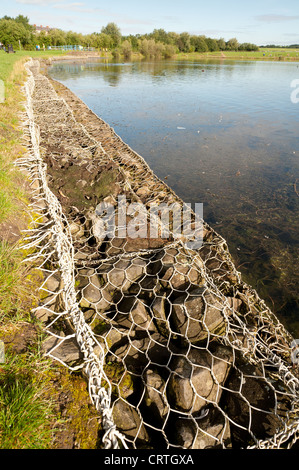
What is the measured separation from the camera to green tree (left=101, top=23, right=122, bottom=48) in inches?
3354

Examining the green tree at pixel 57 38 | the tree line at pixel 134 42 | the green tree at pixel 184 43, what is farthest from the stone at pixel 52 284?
the green tree at pixel 184 43

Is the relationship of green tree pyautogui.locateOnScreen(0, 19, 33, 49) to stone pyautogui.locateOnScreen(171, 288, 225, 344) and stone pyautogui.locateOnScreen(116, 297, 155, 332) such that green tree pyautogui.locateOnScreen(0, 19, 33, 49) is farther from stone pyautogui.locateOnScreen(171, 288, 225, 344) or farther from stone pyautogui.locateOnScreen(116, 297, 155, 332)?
stone pyautogui.locateOnScreen(171, 288, 225, 344)

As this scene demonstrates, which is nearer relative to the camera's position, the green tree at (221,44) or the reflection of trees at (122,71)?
the reflection of trees at (122,71)

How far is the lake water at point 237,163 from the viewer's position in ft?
17.5

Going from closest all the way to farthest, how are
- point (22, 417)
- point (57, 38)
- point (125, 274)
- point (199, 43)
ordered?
1. point (22, 417)
2. point (125, 274)
3. point (57, 38)
4. point (199, 43)

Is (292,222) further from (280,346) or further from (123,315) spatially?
(123,315)

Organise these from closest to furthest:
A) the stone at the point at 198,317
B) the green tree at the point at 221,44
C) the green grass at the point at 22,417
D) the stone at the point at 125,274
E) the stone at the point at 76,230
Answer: the green grass at the point at 22,417, the stone at the point at 198,317, the stone at the point at 125,274, the stone at the point at 76,230, the green tree at the point at 221,44

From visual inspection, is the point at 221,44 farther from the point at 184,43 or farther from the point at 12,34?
the point at 12,34

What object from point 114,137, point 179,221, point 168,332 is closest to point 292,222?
point 179,221

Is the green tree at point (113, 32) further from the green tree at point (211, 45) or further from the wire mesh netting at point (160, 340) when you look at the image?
the wire mesh netting at point (160, 340)

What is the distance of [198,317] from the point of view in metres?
2.70

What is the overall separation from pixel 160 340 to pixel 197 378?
55cm

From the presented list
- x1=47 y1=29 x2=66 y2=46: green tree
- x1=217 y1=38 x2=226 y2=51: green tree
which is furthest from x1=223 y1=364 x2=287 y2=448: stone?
x1=217 y1=38 x2=226 y2=51: green tree

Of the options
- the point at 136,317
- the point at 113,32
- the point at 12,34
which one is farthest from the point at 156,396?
the point at 113,32
